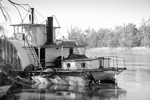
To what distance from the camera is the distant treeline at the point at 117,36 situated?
96.6 meters

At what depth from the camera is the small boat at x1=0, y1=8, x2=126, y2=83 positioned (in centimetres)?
2344

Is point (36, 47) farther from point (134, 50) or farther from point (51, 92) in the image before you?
point (134, 50)

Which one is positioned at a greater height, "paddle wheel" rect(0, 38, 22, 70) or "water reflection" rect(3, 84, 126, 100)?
"paddle wheel" rect(0, 38, 22, 70)

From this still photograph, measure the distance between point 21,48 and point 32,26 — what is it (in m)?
2.60

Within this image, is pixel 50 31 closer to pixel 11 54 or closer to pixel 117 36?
pixel 11 54

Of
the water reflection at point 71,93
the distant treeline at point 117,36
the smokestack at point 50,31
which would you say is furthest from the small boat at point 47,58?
the distant treeline at point 117,36

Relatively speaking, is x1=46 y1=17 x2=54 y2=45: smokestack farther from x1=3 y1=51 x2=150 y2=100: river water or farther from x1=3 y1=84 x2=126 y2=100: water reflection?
x1=3 y1=84 x2=126 y2=100: water reflection

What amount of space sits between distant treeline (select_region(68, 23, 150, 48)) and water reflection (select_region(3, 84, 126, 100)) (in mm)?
60073

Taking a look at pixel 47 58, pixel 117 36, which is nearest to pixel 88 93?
pixel 47 58

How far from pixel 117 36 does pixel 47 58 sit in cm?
8819

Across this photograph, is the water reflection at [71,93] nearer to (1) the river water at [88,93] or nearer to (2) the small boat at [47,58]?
(1) the river water at [88,93]

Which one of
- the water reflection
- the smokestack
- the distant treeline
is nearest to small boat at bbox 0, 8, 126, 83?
the smokestack

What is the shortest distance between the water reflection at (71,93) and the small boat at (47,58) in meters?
1.18

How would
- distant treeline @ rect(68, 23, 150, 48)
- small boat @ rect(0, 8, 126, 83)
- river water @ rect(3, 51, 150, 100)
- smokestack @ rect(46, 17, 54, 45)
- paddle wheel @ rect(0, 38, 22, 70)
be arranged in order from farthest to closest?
distant treeline @ rect(68, 23, 150, 48)
smokestack @ rect(46, 17, 54, 45)
paddle wheel @ rect(0, 38, 22, 70)
small boat @ rect(0, 8, 126, 83)
river water @ rect(3, 51, 150, 100)
